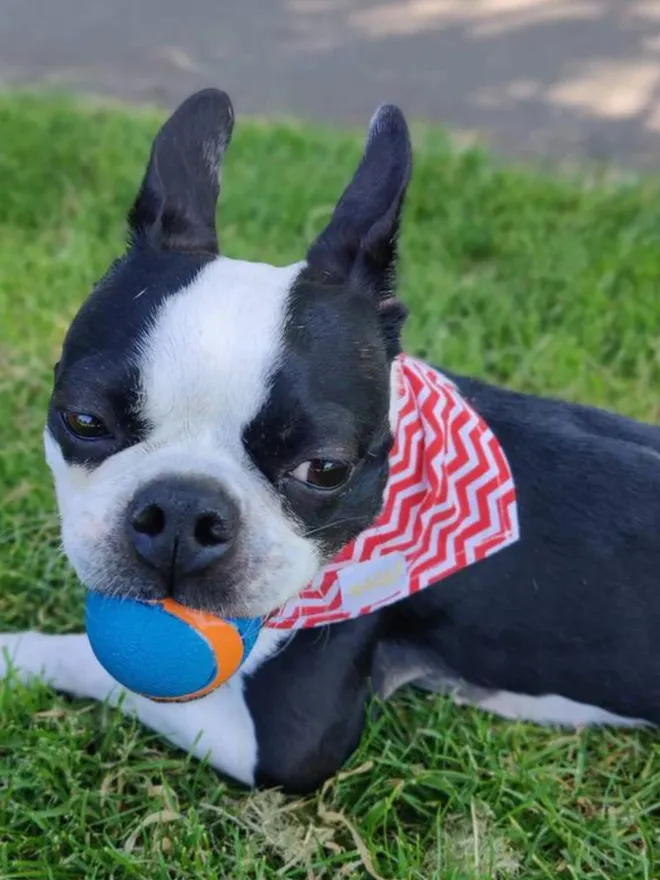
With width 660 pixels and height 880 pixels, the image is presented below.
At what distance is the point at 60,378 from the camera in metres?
2.52

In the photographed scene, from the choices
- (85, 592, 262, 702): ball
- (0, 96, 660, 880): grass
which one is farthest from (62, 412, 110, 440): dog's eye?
(0, 96, 660, 880): grass

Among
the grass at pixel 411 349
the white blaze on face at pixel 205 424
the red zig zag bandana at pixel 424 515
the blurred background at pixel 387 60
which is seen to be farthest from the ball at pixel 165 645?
the blurred background at pixel 387 60

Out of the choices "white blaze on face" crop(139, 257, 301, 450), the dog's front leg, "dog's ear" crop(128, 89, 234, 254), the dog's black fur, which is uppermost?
"dog's ear" crop(128, 89, 234, 254)

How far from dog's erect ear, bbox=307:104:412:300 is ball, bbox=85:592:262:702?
2.94ft

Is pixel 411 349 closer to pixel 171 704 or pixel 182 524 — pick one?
pixel 171 704

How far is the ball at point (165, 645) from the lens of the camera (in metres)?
2.51

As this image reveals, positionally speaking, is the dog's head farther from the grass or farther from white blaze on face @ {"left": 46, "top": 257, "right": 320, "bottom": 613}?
the grass

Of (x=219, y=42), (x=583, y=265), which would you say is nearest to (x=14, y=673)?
(x=583, y=265)

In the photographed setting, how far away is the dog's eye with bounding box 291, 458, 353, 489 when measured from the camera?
249cm

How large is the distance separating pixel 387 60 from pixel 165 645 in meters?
5.70

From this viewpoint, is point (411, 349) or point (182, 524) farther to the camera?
point (411, 349)

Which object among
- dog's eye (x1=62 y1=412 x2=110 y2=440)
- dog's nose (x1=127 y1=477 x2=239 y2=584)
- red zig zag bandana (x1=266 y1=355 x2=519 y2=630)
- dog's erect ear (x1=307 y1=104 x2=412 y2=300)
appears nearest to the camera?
dog's nose (x1=127 y1=477 x2=239 y2=584)

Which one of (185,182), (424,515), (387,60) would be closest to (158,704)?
(424,515)

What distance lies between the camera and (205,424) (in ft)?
7.97
